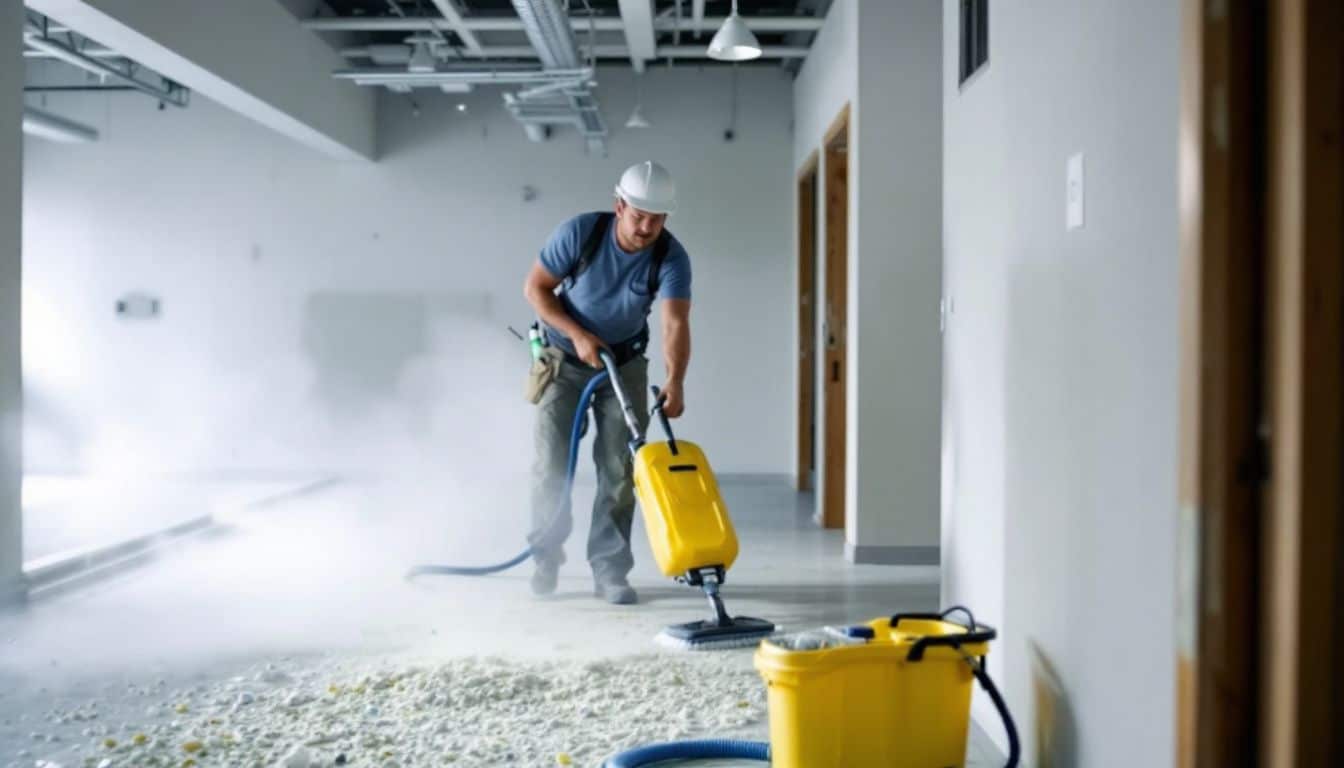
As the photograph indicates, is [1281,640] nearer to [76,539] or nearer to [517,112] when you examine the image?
[76,539]

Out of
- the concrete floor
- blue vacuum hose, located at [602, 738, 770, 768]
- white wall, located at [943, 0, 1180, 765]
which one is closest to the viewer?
white wall, located at [943, 0, 1180, 765]

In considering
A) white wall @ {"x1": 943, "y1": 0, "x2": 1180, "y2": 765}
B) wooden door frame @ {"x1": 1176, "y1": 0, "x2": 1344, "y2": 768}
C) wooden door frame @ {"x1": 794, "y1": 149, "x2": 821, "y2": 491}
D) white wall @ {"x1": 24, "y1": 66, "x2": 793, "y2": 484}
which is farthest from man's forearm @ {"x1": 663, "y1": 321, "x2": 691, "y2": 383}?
white wall @ {"x1": 24, "y1": 66, "x2": 793, "y2": 484}

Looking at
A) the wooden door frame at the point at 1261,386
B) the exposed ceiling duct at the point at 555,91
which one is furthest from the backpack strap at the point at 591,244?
the wooden door frame at the point at 1261,386

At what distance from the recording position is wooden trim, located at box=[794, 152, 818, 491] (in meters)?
7.51

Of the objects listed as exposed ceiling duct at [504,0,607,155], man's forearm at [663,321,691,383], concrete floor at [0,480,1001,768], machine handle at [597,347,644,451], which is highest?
exposed ceiling duct at [504,0,607,155]

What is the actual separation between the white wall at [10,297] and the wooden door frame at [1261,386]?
3831 mm

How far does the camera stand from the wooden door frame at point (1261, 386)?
1.23 meters

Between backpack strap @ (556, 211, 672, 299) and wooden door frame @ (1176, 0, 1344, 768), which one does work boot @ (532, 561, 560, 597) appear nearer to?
backpack strap @ (556, 211, 672, 299)

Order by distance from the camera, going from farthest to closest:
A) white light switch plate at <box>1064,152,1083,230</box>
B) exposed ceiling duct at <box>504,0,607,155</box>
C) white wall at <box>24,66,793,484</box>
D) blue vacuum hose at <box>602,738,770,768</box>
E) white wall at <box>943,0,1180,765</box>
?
white wall at <box>24,66,793,484</box> < exposed ceiling duct at <box>504,0,607,155</box> < blue vacuum hose at <box>602,738,770,768</box> < white light switch plate at <box>1064,152,1083,230</box> < white wall at <box>943,0,1180,765</box>

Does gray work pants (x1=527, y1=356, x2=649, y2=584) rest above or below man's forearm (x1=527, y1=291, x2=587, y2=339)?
below

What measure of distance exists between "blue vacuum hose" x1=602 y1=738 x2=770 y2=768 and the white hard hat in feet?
6.02

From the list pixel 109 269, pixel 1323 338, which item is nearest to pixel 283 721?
pixel 1323 338

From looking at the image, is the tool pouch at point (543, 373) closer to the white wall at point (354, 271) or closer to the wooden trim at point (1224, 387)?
the wooden trim at point (1224, 387)

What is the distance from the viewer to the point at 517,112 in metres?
7.15
